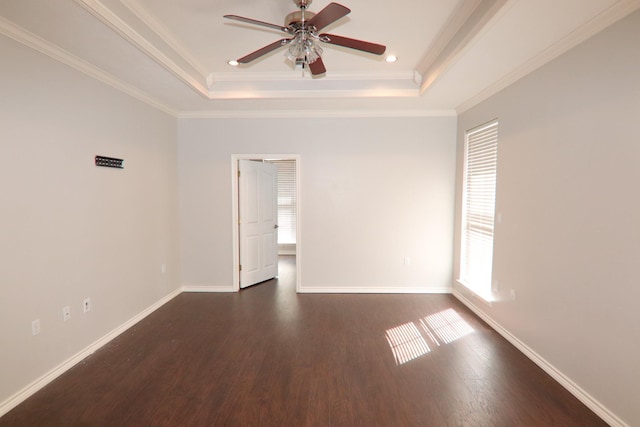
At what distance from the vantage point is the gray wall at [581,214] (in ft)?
5.76

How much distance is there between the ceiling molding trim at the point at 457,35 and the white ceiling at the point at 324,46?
0.04 ft

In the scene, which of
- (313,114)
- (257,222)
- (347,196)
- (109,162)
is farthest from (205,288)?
(313,114)

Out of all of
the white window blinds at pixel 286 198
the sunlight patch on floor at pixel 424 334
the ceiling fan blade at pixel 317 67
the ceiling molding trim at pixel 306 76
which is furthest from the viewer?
the white window blinds at pixel 286 198

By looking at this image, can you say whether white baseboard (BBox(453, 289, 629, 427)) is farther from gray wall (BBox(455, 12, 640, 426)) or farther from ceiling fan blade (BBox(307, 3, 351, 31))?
ceiling fan blade (BBox(307, 3, 351, 31))

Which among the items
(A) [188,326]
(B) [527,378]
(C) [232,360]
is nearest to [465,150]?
(B) [527,378]

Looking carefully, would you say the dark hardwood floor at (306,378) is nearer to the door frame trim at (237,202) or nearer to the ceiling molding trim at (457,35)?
the door frame trim at (237,202)

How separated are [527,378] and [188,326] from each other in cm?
325

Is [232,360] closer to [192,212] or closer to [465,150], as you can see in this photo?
[192,212]

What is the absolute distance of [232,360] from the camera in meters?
2.58

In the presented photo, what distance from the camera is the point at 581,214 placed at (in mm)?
2076

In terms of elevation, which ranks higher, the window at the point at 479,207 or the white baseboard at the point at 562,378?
the window at the point at 479,207

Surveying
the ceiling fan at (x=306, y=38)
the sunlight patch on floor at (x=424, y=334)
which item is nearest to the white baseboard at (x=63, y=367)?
the sunlight patch on floor at (x=424, y=334)

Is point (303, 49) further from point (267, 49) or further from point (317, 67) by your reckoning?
point (317, 67)

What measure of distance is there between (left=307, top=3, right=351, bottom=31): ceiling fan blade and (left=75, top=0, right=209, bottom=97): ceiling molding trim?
4.57ft
